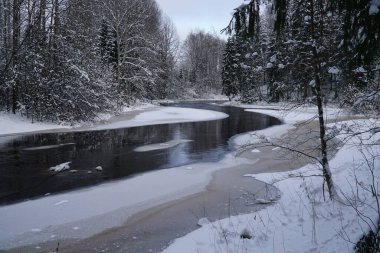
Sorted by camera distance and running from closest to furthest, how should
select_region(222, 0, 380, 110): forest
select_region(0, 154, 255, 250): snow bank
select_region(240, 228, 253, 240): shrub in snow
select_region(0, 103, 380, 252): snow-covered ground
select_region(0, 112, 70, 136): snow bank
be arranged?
select_region(222, 0, 380, 110): forest, select_region(0, 103, 380, 252): snow-covered ground, select_region(240, 228, 253, 240): shrub in snow, select_region(0, 154, 255, 250): snow bank, select_region(0, 112, 70, 136): snow bank

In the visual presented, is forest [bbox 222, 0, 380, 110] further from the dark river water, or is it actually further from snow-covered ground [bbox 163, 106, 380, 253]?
the dark river water

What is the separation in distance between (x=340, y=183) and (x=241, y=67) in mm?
45151

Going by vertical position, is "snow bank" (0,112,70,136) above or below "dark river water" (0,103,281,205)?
above

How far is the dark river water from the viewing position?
1085 centimetres

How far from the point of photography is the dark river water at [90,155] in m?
10.9

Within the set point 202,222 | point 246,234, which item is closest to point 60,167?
point 202,222

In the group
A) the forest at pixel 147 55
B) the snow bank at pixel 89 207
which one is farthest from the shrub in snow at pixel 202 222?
the forest at pixel 147 55

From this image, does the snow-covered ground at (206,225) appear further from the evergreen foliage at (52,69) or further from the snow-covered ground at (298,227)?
the evergreen foliage at (52,69)

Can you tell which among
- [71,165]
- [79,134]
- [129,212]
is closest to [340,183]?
[129,212]

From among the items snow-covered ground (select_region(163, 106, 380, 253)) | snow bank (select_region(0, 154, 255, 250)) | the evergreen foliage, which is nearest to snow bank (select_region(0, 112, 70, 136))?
the evergreen foliage

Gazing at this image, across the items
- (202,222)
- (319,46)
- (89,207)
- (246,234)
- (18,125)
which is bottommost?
(89,207)

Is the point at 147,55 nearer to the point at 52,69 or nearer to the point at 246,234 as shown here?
the point at 52,69

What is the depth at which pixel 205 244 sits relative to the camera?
627cm

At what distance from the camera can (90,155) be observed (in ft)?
48.9
